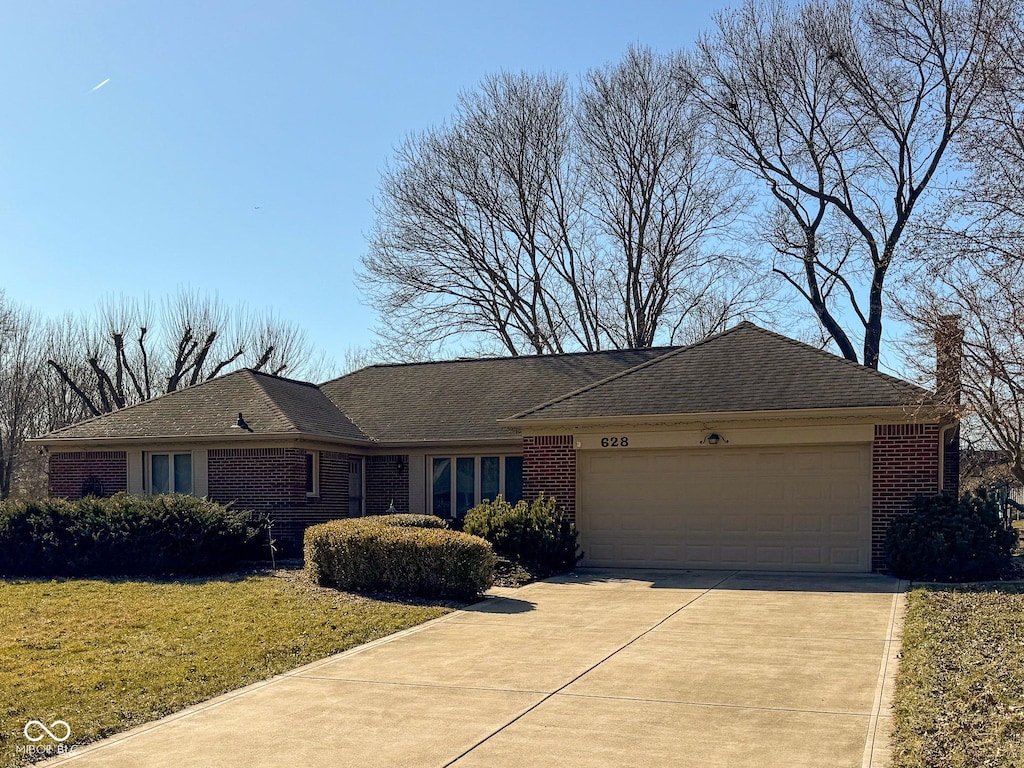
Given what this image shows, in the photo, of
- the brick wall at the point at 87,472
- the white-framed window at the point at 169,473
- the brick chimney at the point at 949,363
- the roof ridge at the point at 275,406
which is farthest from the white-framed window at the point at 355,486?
the brick chimney at the point at 949,363

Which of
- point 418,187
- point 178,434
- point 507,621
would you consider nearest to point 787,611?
point 507,621

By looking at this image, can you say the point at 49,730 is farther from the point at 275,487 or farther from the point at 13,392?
the point at 13,392

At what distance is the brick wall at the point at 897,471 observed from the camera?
51.8 feet

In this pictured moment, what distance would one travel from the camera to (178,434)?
68.1 feet

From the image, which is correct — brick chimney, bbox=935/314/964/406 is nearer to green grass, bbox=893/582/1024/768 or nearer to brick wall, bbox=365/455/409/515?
green grass, bbox=893/582/1024/768

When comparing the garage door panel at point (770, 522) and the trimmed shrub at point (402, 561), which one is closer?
the trimmed shrub at point (402, 561)

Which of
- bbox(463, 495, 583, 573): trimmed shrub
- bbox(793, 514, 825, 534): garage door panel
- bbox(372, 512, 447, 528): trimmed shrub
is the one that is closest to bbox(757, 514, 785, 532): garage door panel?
bbox(793, 514, 825, 534): garage door panel

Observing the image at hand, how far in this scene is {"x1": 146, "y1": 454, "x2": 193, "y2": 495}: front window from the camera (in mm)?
21172

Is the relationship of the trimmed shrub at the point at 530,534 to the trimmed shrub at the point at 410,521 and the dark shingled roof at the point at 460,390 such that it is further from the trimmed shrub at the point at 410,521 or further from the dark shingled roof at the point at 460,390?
the dark shingled roof at the point at 460,390

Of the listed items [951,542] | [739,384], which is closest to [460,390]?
[739,384]

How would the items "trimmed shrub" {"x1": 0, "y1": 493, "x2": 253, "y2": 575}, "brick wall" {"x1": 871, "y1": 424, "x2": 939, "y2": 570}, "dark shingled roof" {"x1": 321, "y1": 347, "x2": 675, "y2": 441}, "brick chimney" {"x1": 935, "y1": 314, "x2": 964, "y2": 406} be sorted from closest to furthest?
1. "brick chimney" {"x1": 935, "y1": 314, "x2": 964, "y2": 406}
2. "brick wall" {"x1": 871, "y1": 424, "x2": 939, "y2": 570}
3. "trimmed shrub" {"x1": 0, "y1": 493, "x2": 253, "y2": 575}
4. "dark shingled roof" {"x1": 321, "y1": 347, "x2": 675, "y2": 441}

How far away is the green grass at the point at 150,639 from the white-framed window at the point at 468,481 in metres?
6.53

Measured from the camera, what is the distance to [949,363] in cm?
1319

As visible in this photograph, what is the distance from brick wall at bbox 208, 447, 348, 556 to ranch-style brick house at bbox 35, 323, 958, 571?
4cm
